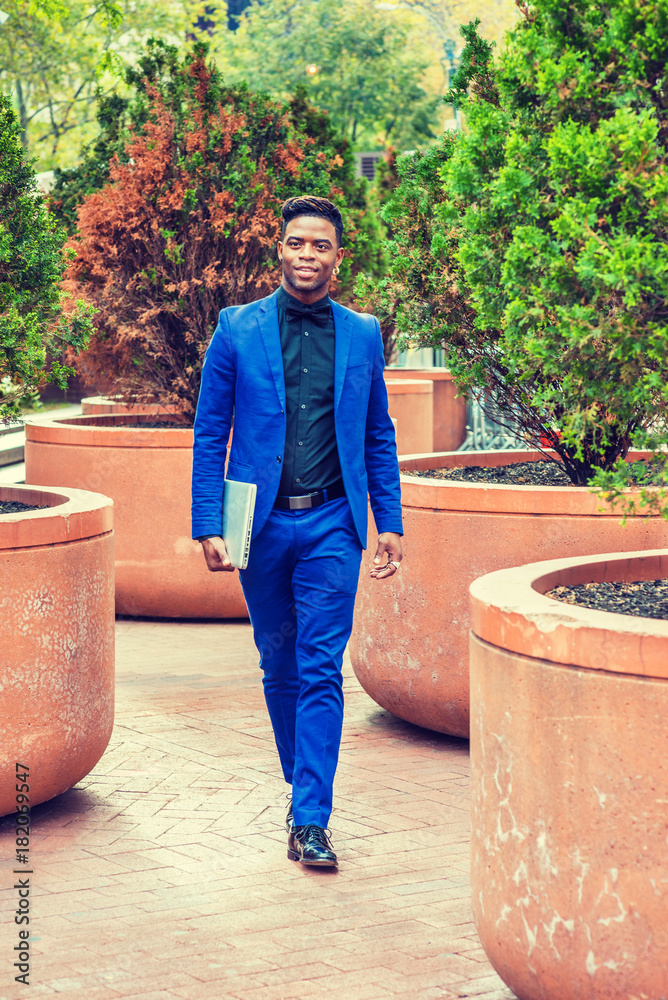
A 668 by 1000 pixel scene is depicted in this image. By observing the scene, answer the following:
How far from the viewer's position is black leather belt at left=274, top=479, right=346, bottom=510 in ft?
13.5

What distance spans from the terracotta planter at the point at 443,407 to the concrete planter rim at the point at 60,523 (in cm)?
1080

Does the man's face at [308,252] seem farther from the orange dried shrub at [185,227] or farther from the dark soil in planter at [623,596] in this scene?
the orange dried shrub at [185,227]

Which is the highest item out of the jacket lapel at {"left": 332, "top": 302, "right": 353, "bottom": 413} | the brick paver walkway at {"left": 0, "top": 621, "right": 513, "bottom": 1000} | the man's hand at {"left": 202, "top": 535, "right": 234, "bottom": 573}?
the jacket lapel at {"left": 332, "top": 302, "right": 353, "bottom": 413}

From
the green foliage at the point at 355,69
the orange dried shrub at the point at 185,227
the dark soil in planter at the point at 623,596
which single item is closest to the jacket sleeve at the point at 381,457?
the dark soil in planter at the point at 623,596

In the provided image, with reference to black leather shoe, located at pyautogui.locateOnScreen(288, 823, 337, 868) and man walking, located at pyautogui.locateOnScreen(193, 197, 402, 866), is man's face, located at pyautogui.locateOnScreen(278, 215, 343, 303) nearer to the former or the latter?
man walking, located at pyautogui.locateOnScreen(193, 197, 402, 866)

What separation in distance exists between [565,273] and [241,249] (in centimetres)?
531

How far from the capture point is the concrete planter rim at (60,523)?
4.23 m

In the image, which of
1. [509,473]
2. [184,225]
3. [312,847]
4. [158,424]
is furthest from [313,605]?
[158,424]

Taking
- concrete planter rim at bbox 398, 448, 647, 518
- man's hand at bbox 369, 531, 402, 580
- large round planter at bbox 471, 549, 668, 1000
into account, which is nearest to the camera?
large round planter at bbox 471, 549, 668, 1000

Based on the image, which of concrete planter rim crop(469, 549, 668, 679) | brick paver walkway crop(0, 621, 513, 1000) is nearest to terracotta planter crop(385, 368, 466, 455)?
brick paver walkway crop(0, 621, 513, 1000)

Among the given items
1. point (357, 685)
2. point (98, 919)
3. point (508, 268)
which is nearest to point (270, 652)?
point (98, 919)

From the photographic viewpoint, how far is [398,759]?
16.8 feet

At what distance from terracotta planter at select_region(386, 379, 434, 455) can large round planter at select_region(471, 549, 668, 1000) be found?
9.09 meters

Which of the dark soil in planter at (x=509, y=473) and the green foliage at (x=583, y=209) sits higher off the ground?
the green foliage at (x=583, y=209)
